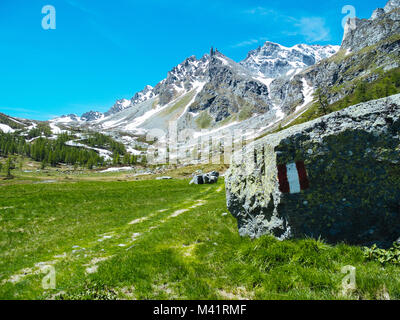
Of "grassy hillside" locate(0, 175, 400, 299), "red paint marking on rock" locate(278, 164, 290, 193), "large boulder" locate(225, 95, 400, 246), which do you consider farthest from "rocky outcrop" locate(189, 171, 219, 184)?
"red paint marking on rock" locate(278, 164, 290, 193)

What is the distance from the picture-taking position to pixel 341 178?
8.27 meters

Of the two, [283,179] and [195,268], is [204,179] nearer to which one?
[283,179]

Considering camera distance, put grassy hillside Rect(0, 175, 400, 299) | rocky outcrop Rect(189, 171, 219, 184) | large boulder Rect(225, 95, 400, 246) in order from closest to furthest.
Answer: grassy hillside Rect(0, 175, 400, 299) < large boulder Rect(225, 95, 400, 246) < rocky outcrop Rect(189, 171, 219, 184)

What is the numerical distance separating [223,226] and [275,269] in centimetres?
614

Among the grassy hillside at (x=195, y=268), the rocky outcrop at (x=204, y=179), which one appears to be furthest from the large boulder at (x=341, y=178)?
the rocky outcrop at (x=204, y=179)

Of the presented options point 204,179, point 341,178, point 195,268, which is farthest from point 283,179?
point 204,179

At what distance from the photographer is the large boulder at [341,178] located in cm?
782

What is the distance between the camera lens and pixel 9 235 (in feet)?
53.8

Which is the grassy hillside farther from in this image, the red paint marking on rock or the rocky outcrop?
the rocky outcrop

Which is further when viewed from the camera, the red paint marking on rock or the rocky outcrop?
the rocky outcrop

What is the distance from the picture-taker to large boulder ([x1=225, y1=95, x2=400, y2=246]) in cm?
782

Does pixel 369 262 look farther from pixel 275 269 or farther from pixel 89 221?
pixel 89 221
